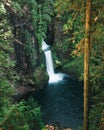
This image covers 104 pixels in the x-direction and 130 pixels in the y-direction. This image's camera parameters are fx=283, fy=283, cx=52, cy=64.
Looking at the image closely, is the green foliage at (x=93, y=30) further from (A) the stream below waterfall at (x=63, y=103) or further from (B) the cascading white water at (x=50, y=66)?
(B) the cascading white water at (x=50, y=66)

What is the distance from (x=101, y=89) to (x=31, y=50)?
18685mm

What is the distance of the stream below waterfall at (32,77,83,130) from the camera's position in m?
24.1

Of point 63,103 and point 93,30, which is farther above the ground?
point 93,30

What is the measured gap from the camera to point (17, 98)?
26641 millimetres

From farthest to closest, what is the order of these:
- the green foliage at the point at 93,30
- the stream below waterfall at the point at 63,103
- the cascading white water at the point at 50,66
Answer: the cascading white water at the point at 50,66
the stream below waterfall at the point at 63,103
the green foliage at the point at 93,30

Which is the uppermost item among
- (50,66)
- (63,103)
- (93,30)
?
(50,66)

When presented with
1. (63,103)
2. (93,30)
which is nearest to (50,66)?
(63,103)

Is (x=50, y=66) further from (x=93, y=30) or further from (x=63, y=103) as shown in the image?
(x=93, y=30)

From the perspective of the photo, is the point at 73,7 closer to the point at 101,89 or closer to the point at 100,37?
the point at 100,37

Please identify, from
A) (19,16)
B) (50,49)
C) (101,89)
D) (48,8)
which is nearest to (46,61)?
(50,49)

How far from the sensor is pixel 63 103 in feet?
89.5

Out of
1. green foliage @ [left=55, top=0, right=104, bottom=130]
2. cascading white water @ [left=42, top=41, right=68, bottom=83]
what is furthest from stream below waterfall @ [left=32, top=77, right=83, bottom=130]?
green foliage @ [left=55, top=0, right=104, bottom=130]

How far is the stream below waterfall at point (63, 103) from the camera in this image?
2408 centimetres

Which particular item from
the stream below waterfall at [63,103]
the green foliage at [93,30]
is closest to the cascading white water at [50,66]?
the stream below waterfall at [63,103]
